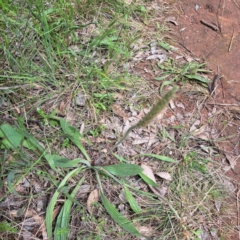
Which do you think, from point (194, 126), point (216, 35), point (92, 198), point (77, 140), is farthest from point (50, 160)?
point (216, 35)

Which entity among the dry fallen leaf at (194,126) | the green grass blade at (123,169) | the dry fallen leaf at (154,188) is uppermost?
the green grass blade at (123,169)

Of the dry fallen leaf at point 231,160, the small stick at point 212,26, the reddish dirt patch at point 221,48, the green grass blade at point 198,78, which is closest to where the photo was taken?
the dry fallen leaf at point 231,160

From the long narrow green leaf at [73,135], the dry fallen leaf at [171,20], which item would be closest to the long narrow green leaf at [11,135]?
the long narrow green leaf at [73,135]

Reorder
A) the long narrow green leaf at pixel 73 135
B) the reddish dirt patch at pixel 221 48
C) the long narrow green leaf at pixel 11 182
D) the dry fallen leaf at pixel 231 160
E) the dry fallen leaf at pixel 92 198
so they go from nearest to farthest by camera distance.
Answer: the long narrow green leaf at pixel 11 182 < the dry fallen leaf at pixel 92 198 < the long narrow green leaf at pixel 73 135 < the dry fallen leaf at pixel 231 160 < the reddish dirt patch at pixel 221 48

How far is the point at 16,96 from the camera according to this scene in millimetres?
1989

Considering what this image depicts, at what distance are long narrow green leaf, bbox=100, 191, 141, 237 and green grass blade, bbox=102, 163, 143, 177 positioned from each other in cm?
15

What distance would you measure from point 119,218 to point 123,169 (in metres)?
0.26

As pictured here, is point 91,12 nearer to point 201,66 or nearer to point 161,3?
point 161,3

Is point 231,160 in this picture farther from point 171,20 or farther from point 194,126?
point 171,20

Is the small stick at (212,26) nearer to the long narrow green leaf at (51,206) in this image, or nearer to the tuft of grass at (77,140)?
the tuft of grass at (77,140)

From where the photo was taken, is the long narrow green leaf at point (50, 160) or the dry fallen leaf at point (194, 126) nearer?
the long narrow green leaf at point (50, 160)

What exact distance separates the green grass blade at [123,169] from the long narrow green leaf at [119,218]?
0.15m

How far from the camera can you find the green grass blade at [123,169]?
1.74m

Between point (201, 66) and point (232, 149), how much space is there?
0.68m
